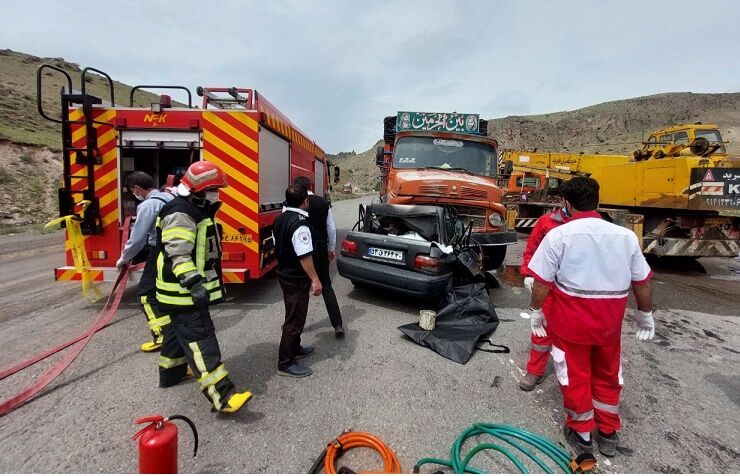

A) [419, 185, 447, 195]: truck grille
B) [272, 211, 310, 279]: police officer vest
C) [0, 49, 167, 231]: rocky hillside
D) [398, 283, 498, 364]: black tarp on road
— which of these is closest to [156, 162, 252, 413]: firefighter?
[272, 211, 310, 279]: police officer vest

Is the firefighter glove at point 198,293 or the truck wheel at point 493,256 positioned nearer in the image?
the firefighter glove at point 198,293

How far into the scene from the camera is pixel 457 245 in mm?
5172

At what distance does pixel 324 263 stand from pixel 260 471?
2.29m

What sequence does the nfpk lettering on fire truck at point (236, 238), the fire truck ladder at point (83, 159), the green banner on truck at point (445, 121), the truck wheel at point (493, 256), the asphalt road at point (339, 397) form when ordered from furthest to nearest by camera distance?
the green banner on truck at point (445, 121) → the truck wheel at point (493, 256) → the nfpk lettering on fire truck at point (236, 238) → the fire truck ladder at point (83, 159) → the asphalt road at point (339, 397)

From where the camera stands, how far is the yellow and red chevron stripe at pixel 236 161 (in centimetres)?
471

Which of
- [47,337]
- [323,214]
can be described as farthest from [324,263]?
[47,337]

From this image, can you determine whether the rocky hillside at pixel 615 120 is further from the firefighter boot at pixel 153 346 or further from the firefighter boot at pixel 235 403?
the firefighter boot at pixel 235 403

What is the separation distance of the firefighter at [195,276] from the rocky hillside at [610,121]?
57121mm

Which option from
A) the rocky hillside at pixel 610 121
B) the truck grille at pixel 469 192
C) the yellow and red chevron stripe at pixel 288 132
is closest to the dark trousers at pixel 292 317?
the yellow and red chevron stripe at pixel 288 132

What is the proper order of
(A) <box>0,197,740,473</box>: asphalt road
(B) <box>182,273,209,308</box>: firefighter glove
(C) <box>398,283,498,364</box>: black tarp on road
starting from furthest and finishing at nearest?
(C) <box>398,283,498,364</box>: black tarp on road, (B) <box>182,273,209,308</box>: firefighter glove, (A) <box>0,197,740,473</box>: asphalt road

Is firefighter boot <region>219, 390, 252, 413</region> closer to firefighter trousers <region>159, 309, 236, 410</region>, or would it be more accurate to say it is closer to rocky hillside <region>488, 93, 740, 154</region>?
firefighter trousers <region>159, 309, 236, 410</region>

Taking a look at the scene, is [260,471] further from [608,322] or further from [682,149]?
[682,149]

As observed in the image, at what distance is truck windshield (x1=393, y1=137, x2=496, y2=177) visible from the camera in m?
7.26

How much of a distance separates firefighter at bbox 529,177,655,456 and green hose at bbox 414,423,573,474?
8.4 inches
